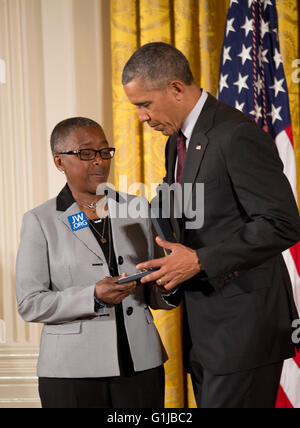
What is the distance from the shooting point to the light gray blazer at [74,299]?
1796mm

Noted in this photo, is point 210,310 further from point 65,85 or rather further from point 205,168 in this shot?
point 65,85

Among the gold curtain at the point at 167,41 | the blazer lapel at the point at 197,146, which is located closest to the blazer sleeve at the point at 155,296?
the blazer lapel at the point at 197,146

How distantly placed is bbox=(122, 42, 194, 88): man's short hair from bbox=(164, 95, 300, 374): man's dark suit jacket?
0.16m

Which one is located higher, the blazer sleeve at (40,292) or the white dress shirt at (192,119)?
the white dress shirt at (192,119)

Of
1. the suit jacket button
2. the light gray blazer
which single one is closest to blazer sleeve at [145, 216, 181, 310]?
the light gray blazer

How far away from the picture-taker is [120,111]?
294cm

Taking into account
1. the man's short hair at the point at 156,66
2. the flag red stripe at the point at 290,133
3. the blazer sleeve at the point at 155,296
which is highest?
the man's short hair at the point at 156,66

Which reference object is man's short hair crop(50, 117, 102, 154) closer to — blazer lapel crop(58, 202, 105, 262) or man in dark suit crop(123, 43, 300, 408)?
blazer lapel crop(58, 202, 105, 262)

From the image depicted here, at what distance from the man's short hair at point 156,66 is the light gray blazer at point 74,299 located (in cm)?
59

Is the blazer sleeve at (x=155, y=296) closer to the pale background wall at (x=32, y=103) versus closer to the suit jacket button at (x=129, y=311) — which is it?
the suit jacket button at (x=129, y=311)

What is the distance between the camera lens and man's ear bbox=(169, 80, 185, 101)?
1.65m

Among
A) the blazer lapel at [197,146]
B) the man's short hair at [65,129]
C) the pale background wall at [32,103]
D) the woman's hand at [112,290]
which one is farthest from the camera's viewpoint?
the pale background wall at [32,103]

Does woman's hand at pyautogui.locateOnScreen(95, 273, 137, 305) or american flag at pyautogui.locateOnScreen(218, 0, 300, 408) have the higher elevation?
american flag at pyautogui.locateOnScreen(218, 0, 300, 408)

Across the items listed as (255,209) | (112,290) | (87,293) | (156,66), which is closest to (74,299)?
(87,293)
